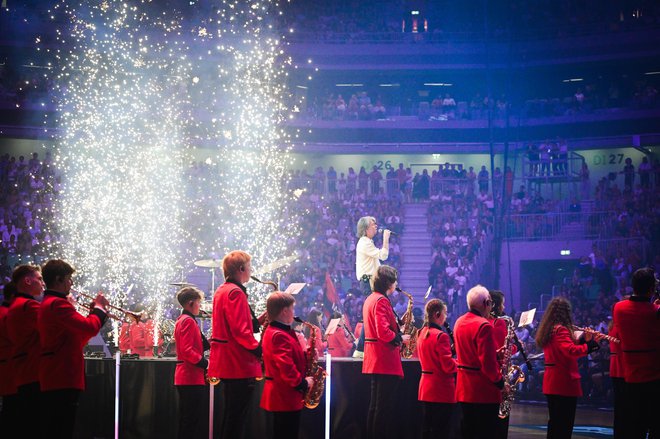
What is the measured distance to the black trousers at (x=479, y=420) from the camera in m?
7.28

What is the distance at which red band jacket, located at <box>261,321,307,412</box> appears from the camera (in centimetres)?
676

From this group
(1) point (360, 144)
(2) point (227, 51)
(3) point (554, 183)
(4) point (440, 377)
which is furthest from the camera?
(1) point (360, 144)

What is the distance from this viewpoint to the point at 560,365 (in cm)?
820

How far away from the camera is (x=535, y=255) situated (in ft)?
80.5

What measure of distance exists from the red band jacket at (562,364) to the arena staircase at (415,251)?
15057 mm

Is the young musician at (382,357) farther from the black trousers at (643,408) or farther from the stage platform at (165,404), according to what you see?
the black trousers at (643,408)

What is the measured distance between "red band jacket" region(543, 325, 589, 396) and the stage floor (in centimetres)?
337

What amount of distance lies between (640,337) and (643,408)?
0.75 m

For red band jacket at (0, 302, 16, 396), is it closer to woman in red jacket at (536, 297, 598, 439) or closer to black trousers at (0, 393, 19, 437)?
black trousers at (0, 393, 19, 437)

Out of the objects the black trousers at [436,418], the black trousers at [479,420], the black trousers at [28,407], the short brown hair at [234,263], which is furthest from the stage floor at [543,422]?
the black trousers at [28,407]

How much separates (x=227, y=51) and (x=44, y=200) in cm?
680

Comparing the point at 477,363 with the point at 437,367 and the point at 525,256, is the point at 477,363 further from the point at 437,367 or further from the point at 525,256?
the point at 525,256

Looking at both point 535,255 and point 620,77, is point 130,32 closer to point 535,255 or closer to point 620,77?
point 535,255

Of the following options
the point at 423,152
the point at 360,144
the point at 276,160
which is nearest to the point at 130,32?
the point at 276,160
